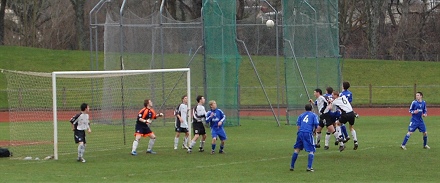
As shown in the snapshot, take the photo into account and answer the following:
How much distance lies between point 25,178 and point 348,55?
56751 millimetres

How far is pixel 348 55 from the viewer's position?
239ft

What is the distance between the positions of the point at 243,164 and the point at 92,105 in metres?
15.9

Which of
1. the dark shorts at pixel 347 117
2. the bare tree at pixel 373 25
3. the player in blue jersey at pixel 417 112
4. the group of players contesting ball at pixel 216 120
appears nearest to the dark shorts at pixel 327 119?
the group of players contesting ball at pixel 216 120

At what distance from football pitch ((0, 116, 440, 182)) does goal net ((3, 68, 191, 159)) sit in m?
0.89

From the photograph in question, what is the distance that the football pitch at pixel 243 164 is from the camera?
18.7 meters

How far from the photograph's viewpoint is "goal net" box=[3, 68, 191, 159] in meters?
25.0

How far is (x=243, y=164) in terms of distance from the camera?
21328mm

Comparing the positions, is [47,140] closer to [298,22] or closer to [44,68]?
[298,22]

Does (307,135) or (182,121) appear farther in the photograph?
(182,121)

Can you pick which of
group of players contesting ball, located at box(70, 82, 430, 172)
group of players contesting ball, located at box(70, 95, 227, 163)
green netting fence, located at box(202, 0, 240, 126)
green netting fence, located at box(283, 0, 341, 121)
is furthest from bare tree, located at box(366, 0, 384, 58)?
group of players contesting ball, located at box(70, 95, 227, 163)

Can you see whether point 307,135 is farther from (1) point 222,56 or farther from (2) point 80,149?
(1) point 222,56

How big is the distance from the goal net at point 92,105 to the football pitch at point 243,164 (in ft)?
2.91

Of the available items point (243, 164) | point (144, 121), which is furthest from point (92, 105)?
point (243, 164)

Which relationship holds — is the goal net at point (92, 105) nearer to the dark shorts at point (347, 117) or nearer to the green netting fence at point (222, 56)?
the green netting fence at point (222, 56)
